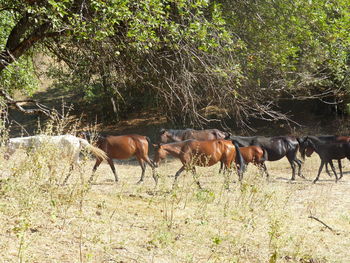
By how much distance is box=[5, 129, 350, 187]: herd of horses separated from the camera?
394 inches

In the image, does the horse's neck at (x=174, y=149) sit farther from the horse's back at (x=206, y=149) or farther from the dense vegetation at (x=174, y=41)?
the dense vegetation at (x=174, y=41)

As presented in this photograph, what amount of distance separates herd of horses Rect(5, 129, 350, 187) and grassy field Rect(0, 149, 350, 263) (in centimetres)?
199

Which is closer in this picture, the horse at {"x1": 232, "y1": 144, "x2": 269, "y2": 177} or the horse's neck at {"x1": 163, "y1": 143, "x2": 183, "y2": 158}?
the horse's neck at {"x1": 163, "y1": 143, "x2": 183, "y2": 158}

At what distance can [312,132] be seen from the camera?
69.9 feet

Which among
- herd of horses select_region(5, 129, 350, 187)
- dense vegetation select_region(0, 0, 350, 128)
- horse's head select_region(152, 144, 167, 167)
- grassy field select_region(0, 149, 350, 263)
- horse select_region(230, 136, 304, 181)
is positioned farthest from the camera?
horse select_region(230, 136, 304, 181)

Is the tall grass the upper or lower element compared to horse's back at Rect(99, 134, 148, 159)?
lower

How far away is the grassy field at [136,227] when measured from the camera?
4.90 m

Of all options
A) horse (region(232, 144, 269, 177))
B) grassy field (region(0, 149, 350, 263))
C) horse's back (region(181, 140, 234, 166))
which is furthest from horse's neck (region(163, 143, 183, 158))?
grassy field (region(0, 149, 350, 263))

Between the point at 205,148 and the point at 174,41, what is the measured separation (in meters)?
3.47

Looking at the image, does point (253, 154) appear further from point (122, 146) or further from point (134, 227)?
point (134, 227)

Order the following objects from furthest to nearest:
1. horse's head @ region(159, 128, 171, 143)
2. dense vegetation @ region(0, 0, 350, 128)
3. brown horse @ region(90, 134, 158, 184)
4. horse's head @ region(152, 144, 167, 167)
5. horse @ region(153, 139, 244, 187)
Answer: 1. horse's head @ region(159, 128, 171, 143)
2. brown horse @ region(90, 134, 158, 184)
3. horse's head @ region(152, 144, 167, 167)
4. horse @ region(153, 139, 244, 187)
5. dense vegetation @ region(0, 0, 350, 128)

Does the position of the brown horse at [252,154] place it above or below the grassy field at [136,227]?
above

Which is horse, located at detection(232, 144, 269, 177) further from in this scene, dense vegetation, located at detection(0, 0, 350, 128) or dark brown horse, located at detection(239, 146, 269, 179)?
dense vegetation, located at detection(0, 0, 350, 128)

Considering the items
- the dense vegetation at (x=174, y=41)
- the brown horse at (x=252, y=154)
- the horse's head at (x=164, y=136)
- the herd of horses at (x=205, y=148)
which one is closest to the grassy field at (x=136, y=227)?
the herd of horses at (x=205, y=148)
